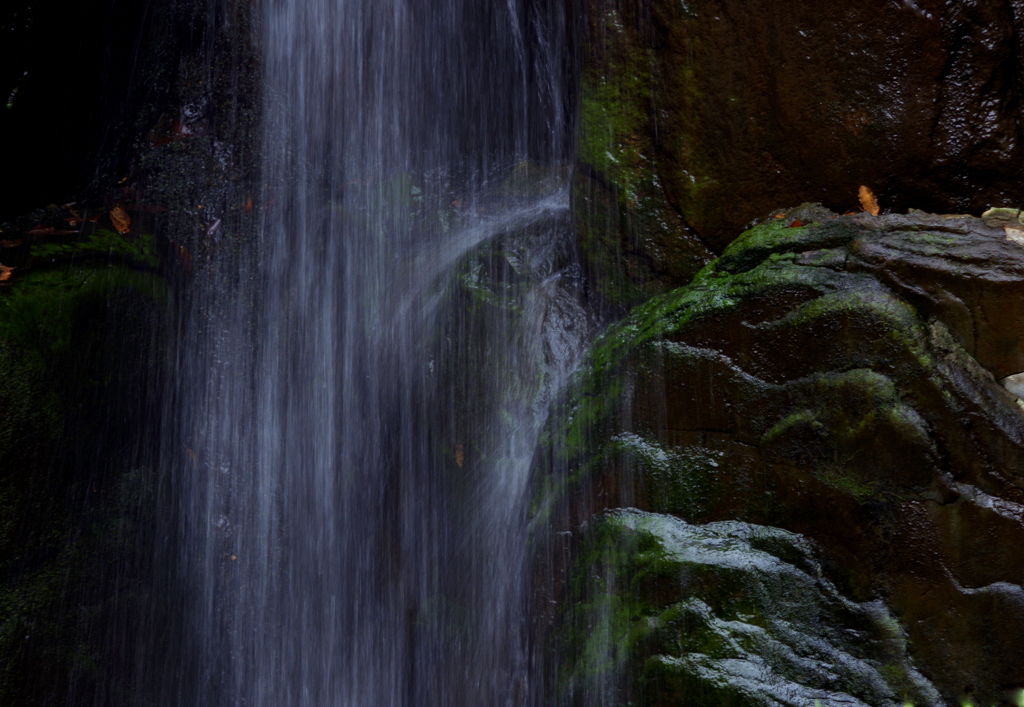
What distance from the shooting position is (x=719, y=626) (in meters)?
2.60

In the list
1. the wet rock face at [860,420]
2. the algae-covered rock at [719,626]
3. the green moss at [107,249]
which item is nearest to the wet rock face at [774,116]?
the wet rock face at [860,420]

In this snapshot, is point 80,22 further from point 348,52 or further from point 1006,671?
point 1006,671

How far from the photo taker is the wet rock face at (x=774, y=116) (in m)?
3.02

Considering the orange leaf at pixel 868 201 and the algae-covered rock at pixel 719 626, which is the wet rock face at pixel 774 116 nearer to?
the orange leaf at pixel 868 201

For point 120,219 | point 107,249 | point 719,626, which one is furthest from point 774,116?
point 120,219

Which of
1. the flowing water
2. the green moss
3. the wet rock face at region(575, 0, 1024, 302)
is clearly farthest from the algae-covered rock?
the green moss

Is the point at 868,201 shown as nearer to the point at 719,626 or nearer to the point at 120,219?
the point at 719,626

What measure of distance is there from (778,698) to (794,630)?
0.81ft

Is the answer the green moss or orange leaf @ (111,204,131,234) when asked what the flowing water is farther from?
orange leaf @ (111,204,131,234)

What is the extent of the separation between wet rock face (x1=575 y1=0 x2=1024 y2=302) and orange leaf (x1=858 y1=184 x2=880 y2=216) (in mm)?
43

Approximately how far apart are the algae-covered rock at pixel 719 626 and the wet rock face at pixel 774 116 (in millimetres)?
1524

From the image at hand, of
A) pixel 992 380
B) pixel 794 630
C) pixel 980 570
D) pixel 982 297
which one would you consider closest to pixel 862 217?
pixel 982 297

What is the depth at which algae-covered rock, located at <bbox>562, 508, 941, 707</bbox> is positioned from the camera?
243cm

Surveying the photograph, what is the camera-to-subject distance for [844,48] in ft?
10.6
